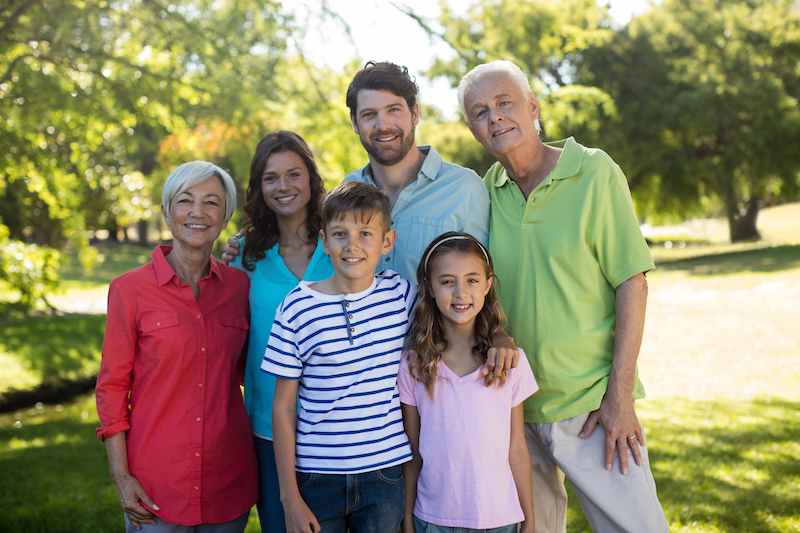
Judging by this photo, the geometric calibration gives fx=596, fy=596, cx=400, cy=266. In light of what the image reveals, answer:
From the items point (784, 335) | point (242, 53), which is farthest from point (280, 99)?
point (784, 335)

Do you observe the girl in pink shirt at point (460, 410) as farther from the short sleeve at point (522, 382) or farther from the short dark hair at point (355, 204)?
the short dark hair at point (355, 204)

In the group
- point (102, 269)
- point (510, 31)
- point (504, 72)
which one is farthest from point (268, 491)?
point (102, 269)

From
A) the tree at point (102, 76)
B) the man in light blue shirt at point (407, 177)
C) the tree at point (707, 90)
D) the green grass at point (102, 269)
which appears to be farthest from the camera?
the tree at point (707, 90)

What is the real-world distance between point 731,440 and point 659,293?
37.1 ft

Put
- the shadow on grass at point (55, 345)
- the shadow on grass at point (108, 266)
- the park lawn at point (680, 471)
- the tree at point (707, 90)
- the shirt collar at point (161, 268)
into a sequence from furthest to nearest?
the shadow on grass at point (108, 266) → the tree at point (707, 90) → the shadow on grass at point (55, 345) → the park lawn at point (680, 471) → the shirt collar at point (161, 268)

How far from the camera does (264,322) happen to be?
2850 millimetres

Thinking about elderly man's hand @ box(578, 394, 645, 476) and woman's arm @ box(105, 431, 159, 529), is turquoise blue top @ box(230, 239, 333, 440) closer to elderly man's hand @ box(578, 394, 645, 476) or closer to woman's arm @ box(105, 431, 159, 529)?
woman's arm @ box(105, 431, 159, 529)

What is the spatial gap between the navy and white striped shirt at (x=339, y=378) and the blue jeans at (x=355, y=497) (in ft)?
0.12

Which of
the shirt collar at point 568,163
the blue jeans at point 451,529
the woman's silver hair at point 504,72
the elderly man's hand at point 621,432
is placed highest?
the woman's silver hair at point 504,72

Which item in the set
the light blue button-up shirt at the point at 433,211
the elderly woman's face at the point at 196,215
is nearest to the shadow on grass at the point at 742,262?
the light blue button-up shirt at the point at 433,211

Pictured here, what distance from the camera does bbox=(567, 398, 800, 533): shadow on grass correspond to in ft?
13.9

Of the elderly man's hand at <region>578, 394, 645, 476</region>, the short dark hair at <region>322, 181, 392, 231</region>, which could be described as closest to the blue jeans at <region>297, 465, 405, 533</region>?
the elderly man's hand at <region>578, 394, 645, 476</region>

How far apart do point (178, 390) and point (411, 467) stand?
1049 millimetres

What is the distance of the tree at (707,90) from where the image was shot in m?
20.7
